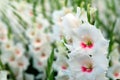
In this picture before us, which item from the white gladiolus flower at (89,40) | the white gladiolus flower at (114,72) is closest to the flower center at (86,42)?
the white gladiolus flower at (89,40)

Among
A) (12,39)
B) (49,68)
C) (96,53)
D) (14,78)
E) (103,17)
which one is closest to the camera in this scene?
(96,53)

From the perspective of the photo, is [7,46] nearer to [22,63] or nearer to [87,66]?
[22,63]

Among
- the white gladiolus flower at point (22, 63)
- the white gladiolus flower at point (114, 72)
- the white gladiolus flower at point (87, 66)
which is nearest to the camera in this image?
the white gladiolus flower at point (87, 66)

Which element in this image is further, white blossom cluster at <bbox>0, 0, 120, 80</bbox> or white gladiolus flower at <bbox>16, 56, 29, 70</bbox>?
white gladiolus flower at <bbox>16, 56, 29, 70</bbox>

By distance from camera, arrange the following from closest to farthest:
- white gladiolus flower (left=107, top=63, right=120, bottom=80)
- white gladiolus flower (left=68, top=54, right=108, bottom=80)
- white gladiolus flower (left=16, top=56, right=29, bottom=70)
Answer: white gladiolus flower (left=68, top=54, right=108, bottom=80) < white gladiolus flower (left=107, top=63, right=120, bottom=80) < white gladiolus flower (left=16, top=56, right=29, bottom=70)

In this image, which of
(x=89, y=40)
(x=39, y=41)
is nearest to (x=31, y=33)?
(x=39, y=41)

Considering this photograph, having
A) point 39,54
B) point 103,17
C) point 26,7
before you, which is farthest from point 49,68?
point 103,17

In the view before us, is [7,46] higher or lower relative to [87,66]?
lower

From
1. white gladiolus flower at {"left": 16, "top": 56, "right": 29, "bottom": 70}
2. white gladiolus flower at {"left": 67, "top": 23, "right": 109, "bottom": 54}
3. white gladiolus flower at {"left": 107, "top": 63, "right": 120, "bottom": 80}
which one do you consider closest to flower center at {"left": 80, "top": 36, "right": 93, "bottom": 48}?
white gladiolus flower at {"left": 67, "top": 23, "right": 109, "bottom": 54}

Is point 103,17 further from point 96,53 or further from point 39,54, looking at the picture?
point 96,53

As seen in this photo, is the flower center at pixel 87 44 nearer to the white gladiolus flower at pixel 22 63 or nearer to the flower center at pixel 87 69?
the flower center at pixel 87 69

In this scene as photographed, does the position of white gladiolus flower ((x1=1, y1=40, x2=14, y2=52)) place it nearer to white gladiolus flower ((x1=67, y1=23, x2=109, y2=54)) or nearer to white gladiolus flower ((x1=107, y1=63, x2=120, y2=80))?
white gladiolus flower ((x1=107, y1=63, x2=120, y2=80))
